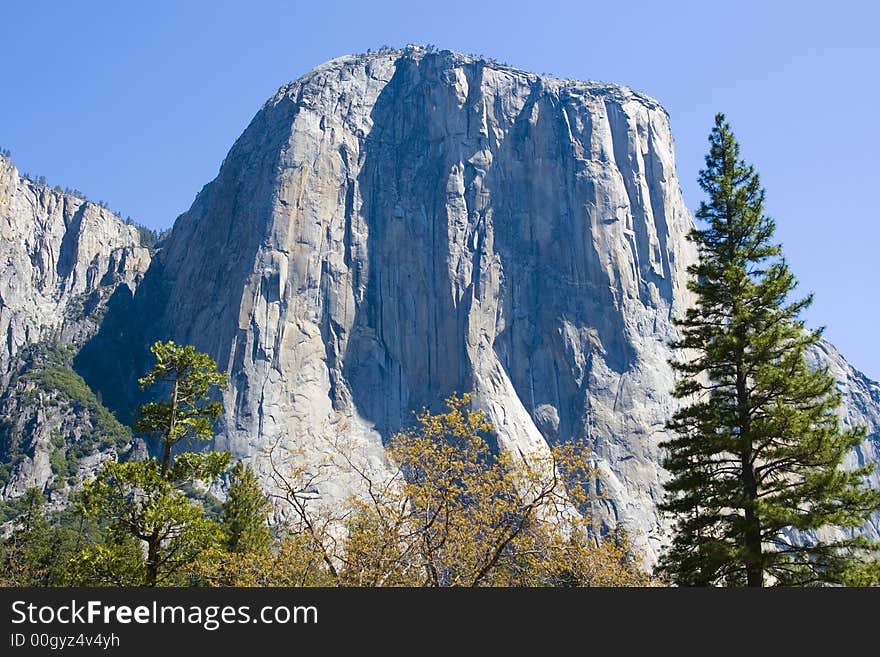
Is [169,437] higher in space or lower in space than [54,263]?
lower

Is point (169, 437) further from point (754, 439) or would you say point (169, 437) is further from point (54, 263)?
point (54, 263)

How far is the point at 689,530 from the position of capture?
2245 centimetres

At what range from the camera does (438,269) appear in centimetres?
12156

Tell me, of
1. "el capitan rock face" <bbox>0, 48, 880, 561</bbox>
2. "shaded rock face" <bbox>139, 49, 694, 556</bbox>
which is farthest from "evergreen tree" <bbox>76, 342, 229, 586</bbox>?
"shaded rock face" <bbox>139, 49, 694, 556</bbox>

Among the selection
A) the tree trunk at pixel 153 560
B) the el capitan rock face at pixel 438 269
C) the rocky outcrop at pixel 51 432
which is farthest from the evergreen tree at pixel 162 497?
the rocky outcrop at pixel 51 432

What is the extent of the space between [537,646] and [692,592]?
8.12 ft

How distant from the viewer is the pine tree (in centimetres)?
2078

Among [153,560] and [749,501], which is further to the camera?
[153,560]

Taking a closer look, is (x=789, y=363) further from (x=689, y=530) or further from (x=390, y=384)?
(x=390, y=384)

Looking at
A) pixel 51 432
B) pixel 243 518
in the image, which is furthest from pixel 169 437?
pixel 51 432

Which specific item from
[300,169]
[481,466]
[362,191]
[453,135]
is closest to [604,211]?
[453,135]

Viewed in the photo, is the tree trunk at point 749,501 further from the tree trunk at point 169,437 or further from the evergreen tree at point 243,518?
the evergreen tree at point 243,518

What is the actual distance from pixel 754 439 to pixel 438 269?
100909mm

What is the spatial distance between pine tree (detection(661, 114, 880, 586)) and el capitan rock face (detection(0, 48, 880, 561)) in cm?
7888
